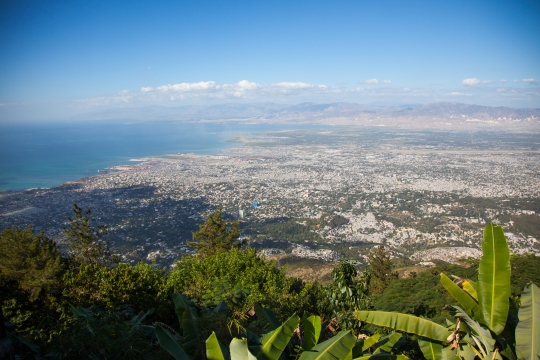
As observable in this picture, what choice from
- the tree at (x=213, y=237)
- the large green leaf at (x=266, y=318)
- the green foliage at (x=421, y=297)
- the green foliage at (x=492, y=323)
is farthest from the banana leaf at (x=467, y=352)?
the tree at (x=213, y=237)

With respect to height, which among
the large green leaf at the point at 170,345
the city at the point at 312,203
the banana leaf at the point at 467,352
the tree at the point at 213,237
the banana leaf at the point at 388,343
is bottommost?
the city at the point at 312,203

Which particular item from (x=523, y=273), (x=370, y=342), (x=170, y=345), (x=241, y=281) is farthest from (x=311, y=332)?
(x=523, y=273)

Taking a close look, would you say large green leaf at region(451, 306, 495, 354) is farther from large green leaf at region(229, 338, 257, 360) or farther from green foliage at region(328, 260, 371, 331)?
green foliage at region(328, 260, 371, 331)

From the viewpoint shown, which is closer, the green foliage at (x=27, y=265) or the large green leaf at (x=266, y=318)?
the large green leaf at (x=266, y=318)

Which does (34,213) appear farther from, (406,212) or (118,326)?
(406,212)

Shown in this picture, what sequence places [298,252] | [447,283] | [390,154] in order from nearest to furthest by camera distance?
[447,283], [298,252], [390,154]

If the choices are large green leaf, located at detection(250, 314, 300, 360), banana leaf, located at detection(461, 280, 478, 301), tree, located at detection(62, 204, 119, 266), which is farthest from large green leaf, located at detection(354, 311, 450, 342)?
tree, located at detection(62, 204, 119, 266)

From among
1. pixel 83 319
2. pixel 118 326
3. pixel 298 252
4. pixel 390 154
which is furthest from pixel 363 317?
pixel 390 154

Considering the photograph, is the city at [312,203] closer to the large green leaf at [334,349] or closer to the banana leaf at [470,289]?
the large green leaf at [334,349]
